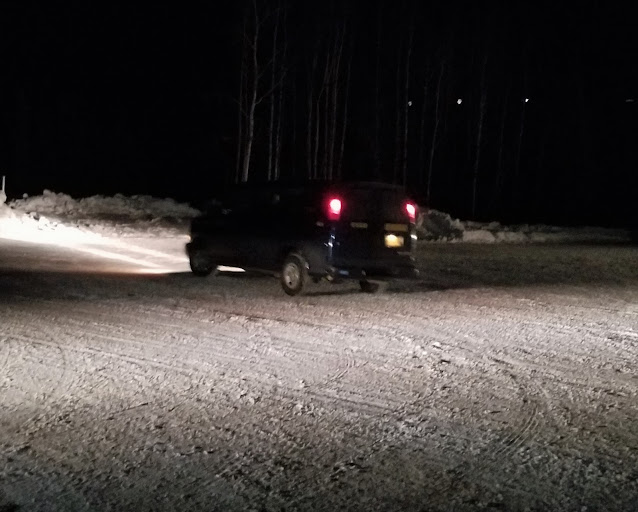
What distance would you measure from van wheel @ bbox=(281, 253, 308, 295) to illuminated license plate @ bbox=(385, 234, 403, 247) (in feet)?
4.64

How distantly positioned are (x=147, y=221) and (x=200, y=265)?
15.1 meters

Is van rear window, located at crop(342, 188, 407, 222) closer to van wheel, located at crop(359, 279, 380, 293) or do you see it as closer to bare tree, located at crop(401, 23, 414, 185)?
van wheel, located at crop(359, 279, 380, 293)

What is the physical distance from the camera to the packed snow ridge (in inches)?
1090

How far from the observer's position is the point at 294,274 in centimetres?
1442

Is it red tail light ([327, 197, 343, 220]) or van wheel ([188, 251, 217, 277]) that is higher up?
red tail light ([327, 197, 343, 220])

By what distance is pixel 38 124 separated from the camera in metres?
59.6

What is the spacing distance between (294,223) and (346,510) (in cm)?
966

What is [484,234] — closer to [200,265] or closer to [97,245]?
[97,245]

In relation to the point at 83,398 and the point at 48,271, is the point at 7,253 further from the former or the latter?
the point at 83,398

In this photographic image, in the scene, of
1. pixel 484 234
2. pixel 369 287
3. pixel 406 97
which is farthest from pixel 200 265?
pixel 406 97

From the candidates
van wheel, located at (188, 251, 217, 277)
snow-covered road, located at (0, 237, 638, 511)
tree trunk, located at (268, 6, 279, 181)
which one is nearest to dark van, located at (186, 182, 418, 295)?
snow-covered road, located at (0, 237, 638, 511)

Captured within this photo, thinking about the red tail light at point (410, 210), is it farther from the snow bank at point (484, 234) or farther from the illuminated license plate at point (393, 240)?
the snow bank at point (484, 234)

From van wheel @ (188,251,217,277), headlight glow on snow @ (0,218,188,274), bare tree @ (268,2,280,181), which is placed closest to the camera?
van wheel @ (188,251,217,277)

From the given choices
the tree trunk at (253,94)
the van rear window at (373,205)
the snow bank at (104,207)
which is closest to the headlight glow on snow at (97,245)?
the van rear window at (373,205)
